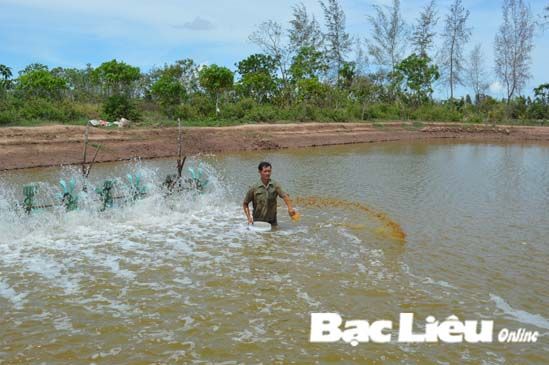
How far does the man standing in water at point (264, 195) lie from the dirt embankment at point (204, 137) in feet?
45.3

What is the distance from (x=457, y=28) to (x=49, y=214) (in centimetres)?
4837

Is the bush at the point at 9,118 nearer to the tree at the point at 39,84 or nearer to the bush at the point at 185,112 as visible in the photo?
the tree at the point at 39,84

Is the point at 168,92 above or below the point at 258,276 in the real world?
above

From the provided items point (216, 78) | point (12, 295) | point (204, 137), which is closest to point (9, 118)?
point (204, 137)

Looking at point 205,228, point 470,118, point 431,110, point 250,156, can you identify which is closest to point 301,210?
point 205,228

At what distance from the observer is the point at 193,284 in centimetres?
639

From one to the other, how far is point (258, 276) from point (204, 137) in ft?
67.1

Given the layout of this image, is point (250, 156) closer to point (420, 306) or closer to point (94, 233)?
point (94, 233)

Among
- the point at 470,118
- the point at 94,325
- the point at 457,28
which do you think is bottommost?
the point at 94,325

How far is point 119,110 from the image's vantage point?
2788 centimetres

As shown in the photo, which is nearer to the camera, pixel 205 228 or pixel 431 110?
pixel 205 228

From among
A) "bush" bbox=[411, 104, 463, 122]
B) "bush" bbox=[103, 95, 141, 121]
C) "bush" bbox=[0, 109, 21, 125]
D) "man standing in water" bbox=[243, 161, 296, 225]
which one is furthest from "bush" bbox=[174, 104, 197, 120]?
"man standing in water" bbox=[243, 161, 296, 225]

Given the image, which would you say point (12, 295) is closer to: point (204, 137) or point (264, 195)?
point (264, 195)

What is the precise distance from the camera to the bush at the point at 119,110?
91.4 feet
